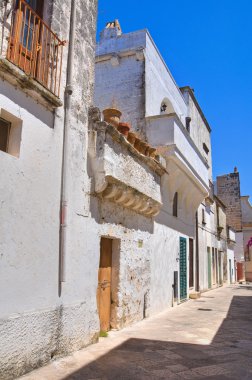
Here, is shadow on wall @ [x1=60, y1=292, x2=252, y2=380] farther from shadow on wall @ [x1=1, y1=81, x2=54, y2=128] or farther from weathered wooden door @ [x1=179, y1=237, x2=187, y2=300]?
weathered wooden door @ [x1=179, y1=237, x2=187, y2=300]

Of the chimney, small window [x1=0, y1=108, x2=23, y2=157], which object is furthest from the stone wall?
small window [x1=0, y1=108, x2=23, y2=157]

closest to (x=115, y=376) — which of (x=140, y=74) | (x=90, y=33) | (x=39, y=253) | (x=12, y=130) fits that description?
(x=39, y=253)

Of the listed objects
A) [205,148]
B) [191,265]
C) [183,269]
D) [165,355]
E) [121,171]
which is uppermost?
[205,148]

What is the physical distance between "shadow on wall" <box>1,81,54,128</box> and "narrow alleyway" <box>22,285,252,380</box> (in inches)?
127

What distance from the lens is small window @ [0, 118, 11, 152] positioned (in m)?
4.37

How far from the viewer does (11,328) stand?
3947 millimetres

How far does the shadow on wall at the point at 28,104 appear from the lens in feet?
13.9

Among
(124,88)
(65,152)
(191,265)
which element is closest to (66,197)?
(65,152)

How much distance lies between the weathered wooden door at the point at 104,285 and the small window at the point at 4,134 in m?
2.92

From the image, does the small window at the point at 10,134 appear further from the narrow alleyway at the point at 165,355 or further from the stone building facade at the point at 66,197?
the narrow alleyway at the point at 165,355

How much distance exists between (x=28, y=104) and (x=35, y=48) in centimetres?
99

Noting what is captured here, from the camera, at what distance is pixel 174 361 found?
4.93 m

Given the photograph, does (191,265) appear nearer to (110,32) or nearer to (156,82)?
(156,82)

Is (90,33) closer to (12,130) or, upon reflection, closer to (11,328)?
(12,130)
